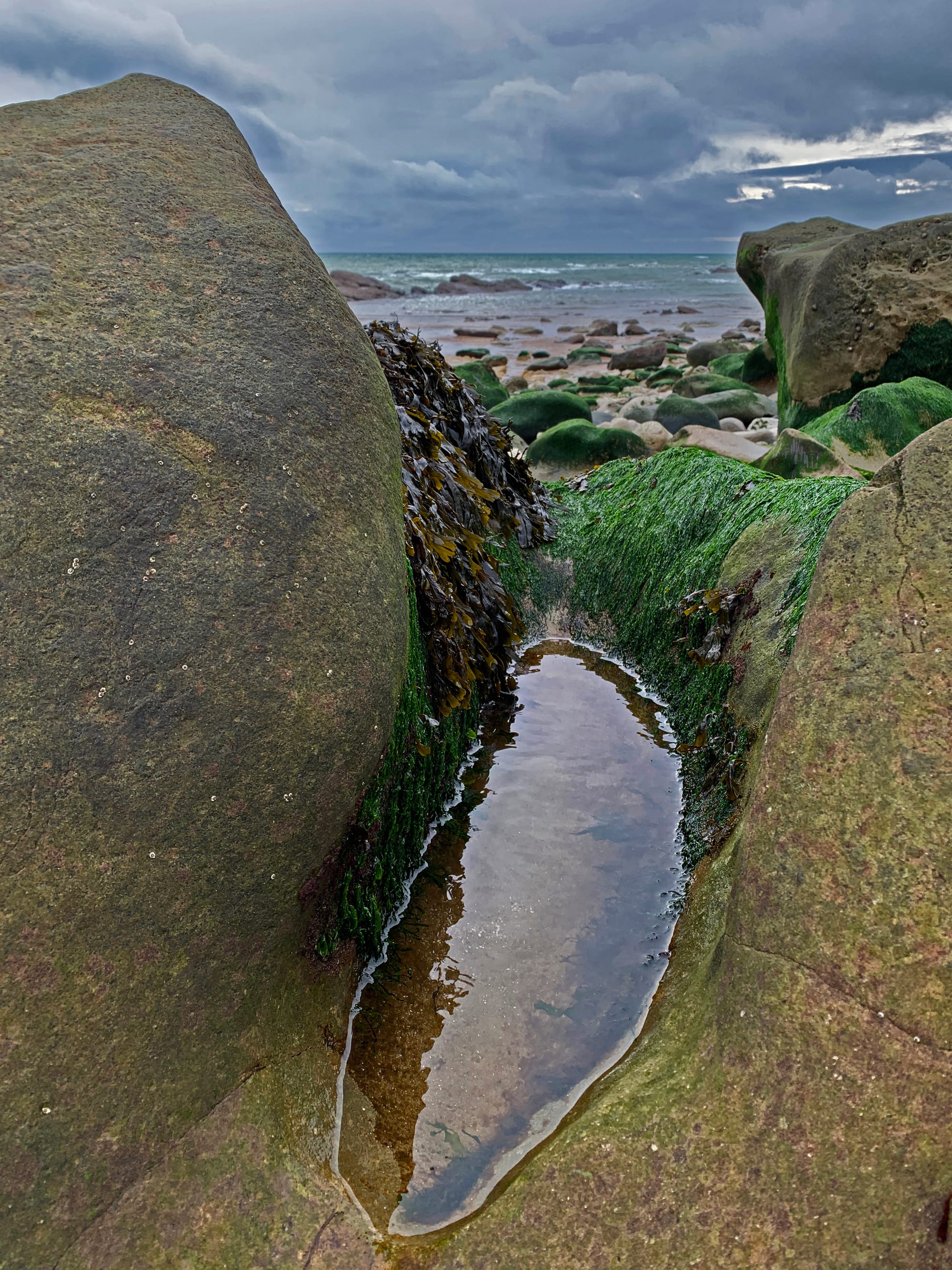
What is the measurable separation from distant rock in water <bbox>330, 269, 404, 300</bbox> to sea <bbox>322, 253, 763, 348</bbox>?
29.3 inches

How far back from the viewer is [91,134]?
8.46ft

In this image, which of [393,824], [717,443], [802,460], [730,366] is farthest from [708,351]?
[393,824]

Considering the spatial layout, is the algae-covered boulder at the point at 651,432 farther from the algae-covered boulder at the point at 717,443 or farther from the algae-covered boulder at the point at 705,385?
the algae-covered boulder at the point at 705,385

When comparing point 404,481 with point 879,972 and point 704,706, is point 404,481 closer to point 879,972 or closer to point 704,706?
point 704,706

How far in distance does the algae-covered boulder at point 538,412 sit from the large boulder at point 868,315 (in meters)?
2.73

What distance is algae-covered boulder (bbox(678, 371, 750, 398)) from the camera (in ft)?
44.0

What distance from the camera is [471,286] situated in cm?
5400

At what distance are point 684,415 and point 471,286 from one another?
46.4 meters

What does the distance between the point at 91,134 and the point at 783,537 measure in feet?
9.65

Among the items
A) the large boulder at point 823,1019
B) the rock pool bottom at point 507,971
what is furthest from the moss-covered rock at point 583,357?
the large boulder at point 823,1019

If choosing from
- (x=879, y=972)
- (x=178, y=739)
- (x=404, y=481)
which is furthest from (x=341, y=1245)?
(x=404, y=481)

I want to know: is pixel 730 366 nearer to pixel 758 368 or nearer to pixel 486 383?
pixel 758 368

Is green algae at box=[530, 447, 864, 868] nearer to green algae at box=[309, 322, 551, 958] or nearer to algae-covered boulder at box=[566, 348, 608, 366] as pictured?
green algae at box=[309, 322, 551, 958]

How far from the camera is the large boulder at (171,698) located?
1.74 meters
